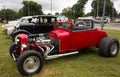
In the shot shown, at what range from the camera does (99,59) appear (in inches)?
276

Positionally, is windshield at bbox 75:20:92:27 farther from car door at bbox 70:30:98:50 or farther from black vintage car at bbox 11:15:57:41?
black vintage car at bbox 11:15:57:41

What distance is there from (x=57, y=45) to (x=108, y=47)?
2.07 metres

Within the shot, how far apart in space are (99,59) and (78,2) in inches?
1584

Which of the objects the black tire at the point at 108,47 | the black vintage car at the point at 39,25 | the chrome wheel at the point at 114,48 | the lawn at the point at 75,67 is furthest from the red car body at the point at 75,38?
the black vintage car at the point at 39,25

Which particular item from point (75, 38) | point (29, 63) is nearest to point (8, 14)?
point (75, 38)

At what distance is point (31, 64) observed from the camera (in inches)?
217

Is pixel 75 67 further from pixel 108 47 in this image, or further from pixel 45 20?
pixel 45 20

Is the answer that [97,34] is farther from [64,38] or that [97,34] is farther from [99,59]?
[64,38]

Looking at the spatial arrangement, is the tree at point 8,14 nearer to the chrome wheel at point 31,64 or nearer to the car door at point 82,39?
the car door at point 82,39

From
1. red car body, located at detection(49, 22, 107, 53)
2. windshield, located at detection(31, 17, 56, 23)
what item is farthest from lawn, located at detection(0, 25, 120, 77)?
windshield, located at detection(31, 17, 56, 23)

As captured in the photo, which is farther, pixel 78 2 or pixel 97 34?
pixel 78 2

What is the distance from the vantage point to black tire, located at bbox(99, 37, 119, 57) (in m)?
7.15

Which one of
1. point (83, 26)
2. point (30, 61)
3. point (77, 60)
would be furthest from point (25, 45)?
point (83, 26)

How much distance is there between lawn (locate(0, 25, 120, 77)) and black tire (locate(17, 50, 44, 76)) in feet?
0.71
